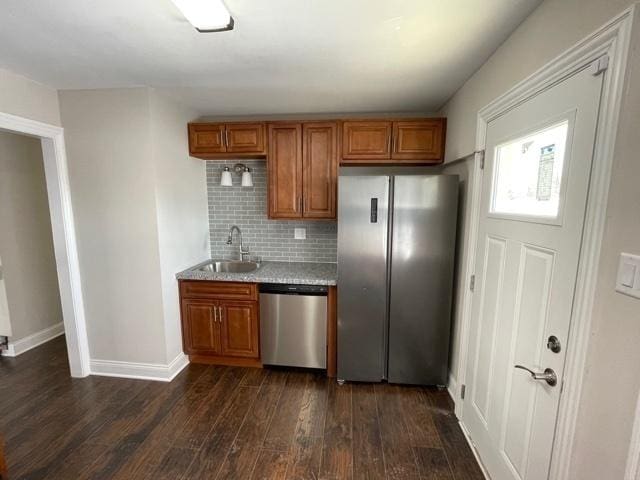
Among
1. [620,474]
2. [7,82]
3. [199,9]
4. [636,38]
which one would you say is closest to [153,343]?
[7,82]

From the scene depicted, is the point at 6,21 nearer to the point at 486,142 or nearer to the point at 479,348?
the point at 486,142

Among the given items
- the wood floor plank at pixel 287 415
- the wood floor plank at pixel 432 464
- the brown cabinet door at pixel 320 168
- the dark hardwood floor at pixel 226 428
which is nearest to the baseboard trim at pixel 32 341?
the dark hardwood floor at pixel 226 428

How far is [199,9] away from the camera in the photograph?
1.24 m

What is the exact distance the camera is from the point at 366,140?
2.55 m

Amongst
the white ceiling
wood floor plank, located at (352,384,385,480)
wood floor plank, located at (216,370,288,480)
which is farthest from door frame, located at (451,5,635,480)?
wood floor plank, located at (216,370,288,480)

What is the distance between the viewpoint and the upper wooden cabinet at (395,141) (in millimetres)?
2488

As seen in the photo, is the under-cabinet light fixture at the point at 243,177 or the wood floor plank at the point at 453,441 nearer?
the wood floor plank at the point at 453,441

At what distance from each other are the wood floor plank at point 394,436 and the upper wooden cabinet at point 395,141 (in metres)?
2.03

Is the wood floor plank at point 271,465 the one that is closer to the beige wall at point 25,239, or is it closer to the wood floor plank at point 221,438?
the wood floor plank at point 221,438

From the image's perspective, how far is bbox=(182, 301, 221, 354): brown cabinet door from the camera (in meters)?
2.58

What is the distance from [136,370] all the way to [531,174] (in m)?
3.28

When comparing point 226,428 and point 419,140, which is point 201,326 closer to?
point 226,428

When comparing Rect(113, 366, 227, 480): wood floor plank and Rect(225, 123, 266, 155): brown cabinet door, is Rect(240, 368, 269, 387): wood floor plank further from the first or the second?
Rect(225, 123, 266, 155): brown cabinet door

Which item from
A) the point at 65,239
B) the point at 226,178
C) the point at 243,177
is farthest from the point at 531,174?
the point at 65,239
